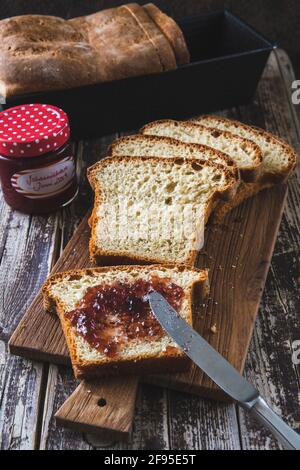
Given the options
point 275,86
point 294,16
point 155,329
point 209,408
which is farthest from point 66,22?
point 209,408

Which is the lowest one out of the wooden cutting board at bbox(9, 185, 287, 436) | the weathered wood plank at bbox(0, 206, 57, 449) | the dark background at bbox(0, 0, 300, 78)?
the weathered wood plank at bbox(0, 206, 57, 449)

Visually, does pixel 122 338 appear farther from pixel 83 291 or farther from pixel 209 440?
pixel 209 440

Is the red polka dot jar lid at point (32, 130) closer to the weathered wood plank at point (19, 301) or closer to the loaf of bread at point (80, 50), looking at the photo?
the loaf of bread at point (80, 50)

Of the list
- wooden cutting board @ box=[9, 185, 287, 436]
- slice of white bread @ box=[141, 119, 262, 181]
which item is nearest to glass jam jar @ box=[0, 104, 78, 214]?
wooden cutting board @ box=[9, 185, 287, 436]

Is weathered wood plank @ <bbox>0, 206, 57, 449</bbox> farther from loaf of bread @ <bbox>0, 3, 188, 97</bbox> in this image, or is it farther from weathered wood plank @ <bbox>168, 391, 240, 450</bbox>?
loaf of bread @ <bbox>0, 3, 188, 97</bbox>

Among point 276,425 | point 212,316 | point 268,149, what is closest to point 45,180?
point 212,316

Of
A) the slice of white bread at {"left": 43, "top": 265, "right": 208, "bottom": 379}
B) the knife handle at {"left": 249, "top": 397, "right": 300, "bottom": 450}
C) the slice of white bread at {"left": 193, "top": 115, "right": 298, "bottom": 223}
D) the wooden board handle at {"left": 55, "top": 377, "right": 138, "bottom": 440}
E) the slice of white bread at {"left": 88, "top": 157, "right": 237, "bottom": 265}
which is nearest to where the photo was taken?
the knife handle at {"left": 249, "top": 397, "right": 300, "bottom": 450}

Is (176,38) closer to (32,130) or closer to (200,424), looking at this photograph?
(32,130)
